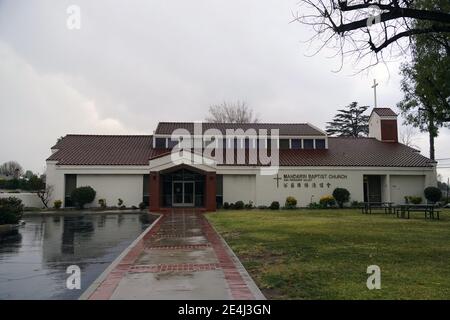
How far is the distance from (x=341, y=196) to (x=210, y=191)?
10.6 meters

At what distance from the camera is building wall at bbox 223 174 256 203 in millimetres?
34947

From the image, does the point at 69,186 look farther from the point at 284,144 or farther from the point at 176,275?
the point at 176,275

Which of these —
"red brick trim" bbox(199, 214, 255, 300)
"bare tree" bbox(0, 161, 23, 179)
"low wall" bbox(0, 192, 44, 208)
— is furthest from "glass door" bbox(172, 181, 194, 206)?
"bare tree" bbox(0, 161, 23, 179)

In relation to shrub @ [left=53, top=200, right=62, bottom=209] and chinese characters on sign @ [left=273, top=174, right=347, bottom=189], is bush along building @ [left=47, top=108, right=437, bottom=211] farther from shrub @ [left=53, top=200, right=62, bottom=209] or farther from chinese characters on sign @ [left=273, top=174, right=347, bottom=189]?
shrub @ [left=53, top=200, right=62, bottom=209]

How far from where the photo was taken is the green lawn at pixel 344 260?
723 centimetres

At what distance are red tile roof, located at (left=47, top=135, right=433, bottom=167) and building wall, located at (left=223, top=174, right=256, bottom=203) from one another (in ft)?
10.2

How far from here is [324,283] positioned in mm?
7711

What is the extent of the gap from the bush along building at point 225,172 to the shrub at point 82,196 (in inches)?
40.1

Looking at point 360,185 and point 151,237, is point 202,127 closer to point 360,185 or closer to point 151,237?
point 360,185

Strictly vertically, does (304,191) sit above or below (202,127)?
below

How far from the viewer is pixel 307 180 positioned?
115ft

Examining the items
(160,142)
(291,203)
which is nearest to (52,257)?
(291,203)
